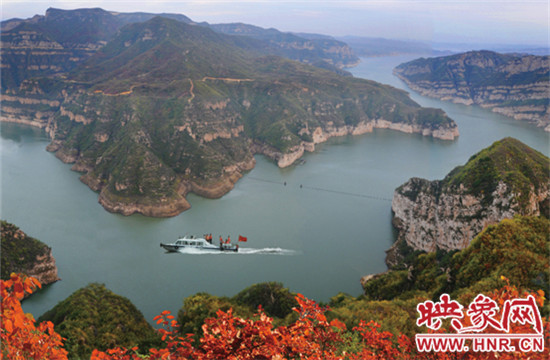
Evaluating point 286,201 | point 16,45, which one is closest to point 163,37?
point 16,45

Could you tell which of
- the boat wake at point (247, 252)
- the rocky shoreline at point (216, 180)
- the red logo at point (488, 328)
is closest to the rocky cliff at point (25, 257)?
the boat wake at point (247, 252)

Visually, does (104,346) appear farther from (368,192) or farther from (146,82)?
(146,82)

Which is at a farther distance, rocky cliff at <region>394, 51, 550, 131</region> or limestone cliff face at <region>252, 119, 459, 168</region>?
rocky cliff at <region>394, 51, 550, 131</region>

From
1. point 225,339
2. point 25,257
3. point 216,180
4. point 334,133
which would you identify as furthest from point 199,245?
point 334,133

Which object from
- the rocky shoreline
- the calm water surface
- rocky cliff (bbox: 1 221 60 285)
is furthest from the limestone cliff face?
rocky cliff (bbox: 1 221 60 285)

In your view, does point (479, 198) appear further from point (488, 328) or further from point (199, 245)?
point (199, 245)

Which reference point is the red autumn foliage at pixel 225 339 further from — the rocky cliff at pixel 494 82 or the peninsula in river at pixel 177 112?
the rocky cliff at pixel 494 82

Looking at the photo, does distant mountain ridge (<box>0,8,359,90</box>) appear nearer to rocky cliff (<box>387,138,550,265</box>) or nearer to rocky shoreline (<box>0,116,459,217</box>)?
rocky shoreline (<box>0,116,459,217</box>)
